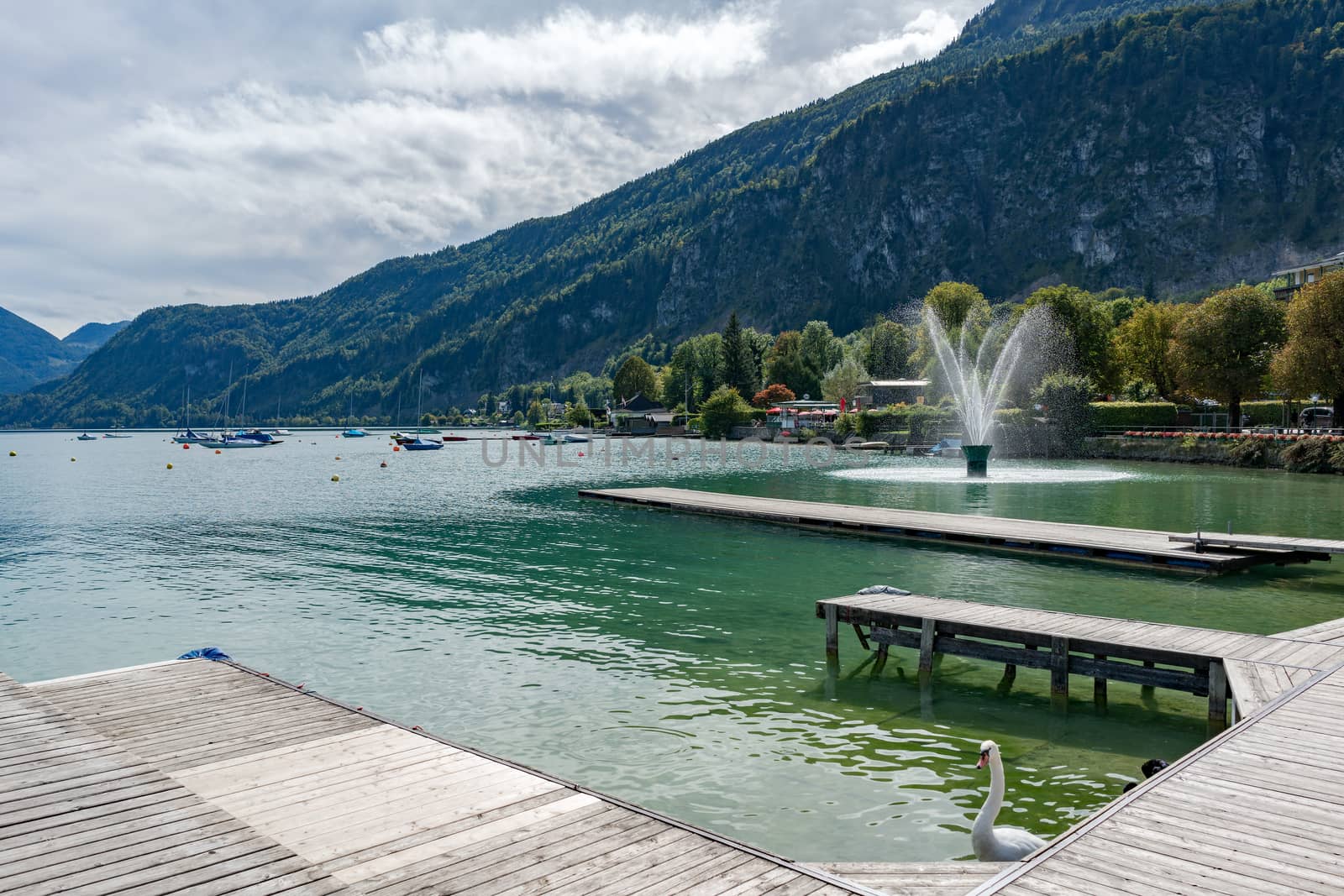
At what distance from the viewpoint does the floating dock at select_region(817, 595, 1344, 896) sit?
6880 mm

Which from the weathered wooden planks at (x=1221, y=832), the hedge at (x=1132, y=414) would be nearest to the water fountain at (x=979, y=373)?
the hedge at (x=1132, y=414)

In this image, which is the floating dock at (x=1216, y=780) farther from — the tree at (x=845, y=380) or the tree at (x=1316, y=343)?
the tree at (x=845, y=380)

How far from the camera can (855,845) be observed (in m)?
10.2

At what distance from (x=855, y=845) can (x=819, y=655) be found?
28.0 ft

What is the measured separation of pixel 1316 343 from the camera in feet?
220

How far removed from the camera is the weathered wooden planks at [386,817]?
6883mm

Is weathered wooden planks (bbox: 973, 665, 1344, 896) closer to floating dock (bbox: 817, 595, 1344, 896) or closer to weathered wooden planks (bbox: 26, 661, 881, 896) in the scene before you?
floating dock (bbox: 817, 595, 1344, 896)

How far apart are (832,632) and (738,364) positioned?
16954cm

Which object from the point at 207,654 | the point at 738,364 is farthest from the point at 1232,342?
the point at 738,364

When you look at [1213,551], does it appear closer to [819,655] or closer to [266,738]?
[819,655]

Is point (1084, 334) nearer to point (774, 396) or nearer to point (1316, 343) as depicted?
point (1316, 343)

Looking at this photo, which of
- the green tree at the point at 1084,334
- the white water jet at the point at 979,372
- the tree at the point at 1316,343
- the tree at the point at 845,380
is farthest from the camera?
the tree at the point at 845,380

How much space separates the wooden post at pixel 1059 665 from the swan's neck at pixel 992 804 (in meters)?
6.38

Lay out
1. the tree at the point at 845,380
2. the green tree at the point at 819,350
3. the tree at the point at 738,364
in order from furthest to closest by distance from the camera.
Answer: the tree at the point at 738,364 < the green tree at the point at 819,350 < the tree at the point at 845,380
